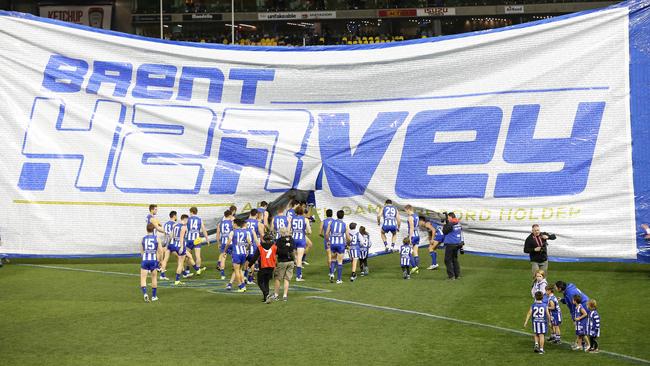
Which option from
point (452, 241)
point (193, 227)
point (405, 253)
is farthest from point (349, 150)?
point (193, 227)

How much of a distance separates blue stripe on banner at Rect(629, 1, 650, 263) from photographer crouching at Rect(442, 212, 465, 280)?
4420 millimetres

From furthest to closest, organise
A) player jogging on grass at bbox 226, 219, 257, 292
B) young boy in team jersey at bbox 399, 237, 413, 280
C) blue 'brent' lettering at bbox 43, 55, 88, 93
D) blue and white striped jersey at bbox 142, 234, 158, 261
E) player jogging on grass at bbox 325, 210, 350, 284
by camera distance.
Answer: blue 'brent' lettering at bbox 43, 55, 88, 93, young boy in team jersey at bbox 399, 237, 413, 280, player jogging on grass at bbox 325, 210, 350, 284, player jogging on grass at bbox 226, 219, 257, 292, blue and white striped jersey at bbox 142, 234, 158, 261

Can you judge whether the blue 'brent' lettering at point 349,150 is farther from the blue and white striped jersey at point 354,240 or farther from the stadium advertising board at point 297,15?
the stadium advertising board at point 297,15

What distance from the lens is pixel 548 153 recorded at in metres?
22.1

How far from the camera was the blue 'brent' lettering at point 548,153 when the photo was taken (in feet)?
71.6

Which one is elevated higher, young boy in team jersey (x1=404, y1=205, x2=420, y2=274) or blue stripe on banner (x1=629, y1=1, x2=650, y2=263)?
blue stripe on banner (x1=629, y1=1, x2=650, y2=263)

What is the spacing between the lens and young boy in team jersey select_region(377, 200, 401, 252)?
2272cm

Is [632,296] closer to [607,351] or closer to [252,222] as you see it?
[607,351]

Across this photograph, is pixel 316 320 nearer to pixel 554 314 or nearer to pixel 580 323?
pixel 554 314

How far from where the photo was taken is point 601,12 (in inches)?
851

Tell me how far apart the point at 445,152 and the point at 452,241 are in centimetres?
243

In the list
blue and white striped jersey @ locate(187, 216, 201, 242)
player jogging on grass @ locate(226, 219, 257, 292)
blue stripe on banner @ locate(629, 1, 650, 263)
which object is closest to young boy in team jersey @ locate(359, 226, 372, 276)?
player jogging on grass @ locate(226, 219, 257, 292)

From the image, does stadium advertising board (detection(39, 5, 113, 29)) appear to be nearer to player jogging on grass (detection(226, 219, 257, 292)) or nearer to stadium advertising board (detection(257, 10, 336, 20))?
stadium advertising board (detection(257, 10, 336, 20))

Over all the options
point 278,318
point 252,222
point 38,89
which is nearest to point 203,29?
point 38,89
